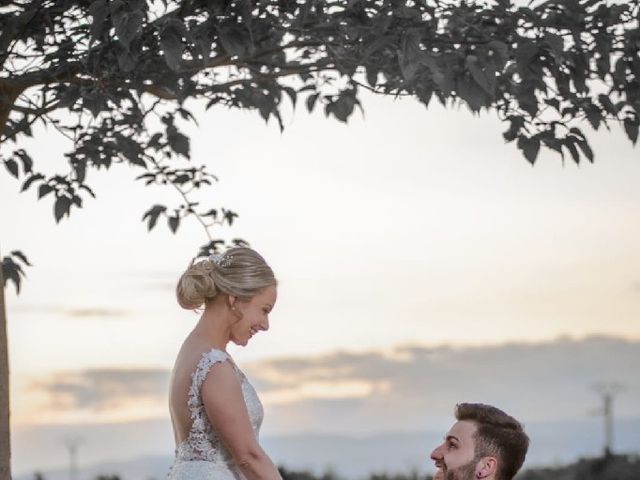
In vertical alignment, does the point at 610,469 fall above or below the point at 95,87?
below

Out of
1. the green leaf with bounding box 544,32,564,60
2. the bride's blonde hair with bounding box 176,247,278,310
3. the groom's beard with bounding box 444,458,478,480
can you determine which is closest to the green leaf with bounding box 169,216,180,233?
the green leaf with bounding box 544,32,564,60

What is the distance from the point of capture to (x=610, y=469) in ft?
35.0

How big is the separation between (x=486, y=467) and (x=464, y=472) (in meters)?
0.08

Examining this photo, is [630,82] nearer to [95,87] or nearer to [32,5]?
[95,87]

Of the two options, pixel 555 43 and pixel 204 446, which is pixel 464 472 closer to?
pixel 204 446

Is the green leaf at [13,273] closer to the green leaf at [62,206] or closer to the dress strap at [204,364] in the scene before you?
the green leaf at [62,206]

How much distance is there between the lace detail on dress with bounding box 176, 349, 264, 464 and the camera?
5516 mm

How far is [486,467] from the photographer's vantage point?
174 inches

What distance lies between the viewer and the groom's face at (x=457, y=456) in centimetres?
441

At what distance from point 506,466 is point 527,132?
410cm

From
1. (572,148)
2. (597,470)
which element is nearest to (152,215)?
(572,148)

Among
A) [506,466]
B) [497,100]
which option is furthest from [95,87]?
[506,466]

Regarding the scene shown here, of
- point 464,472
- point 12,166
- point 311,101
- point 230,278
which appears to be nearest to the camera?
point 464,472

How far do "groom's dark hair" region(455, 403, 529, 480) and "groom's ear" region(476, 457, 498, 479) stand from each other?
1cm
